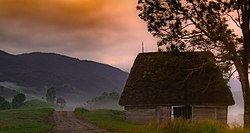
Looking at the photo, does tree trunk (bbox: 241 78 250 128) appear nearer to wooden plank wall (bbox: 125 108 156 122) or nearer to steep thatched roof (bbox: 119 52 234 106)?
steep thatched roof (bbox: 119 52 234 106)

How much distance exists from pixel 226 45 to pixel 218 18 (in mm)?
2048

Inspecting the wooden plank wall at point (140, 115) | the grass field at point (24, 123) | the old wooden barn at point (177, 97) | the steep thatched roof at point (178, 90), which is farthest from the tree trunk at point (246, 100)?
the wooden plank wall at point (140, 115)

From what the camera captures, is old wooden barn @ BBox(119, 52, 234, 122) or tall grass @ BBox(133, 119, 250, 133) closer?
tall grass @ BBox(133, 119, 250, 133)

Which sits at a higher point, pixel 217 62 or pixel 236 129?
pixel 217 62

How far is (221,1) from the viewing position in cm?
3006

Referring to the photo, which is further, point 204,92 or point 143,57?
point 143,57

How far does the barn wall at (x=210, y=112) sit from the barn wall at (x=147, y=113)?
3.01 metres

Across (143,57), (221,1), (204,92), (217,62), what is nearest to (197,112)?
(204,92)

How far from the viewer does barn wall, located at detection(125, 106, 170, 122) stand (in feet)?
155

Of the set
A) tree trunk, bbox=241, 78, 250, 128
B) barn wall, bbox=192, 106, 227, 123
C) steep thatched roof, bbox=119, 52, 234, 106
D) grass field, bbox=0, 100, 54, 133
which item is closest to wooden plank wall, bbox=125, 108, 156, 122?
steep thatched roof, bbox=119, 52, 234, 106

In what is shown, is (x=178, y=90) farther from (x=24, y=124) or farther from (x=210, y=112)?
(x=24, y=124)

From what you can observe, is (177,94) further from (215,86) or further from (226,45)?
(226,45)

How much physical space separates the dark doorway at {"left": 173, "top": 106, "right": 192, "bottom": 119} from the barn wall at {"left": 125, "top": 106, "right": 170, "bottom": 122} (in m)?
0.92

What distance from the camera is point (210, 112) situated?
4800 centimetres
